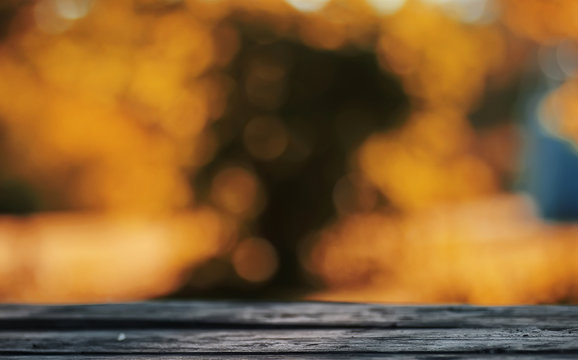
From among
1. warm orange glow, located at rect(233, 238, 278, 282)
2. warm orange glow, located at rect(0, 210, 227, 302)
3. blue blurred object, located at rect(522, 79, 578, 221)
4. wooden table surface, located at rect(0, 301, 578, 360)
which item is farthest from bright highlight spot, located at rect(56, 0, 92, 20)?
blue blurred object, located at rect(522, 79, 578, 221)

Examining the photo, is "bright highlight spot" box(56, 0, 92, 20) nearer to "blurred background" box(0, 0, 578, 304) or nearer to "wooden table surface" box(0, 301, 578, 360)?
"blurred background" box(0, 0, 578, 304)

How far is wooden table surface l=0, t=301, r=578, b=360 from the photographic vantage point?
1.06 metres

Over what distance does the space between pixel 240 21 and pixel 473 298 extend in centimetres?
272

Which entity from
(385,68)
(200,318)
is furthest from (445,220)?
(200,318)

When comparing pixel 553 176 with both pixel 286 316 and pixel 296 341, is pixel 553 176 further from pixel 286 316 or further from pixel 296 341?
pixel 296 341

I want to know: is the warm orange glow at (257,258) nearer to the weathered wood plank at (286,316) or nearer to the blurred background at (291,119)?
the blurred background at (291,119)

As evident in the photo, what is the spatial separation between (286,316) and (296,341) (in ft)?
0.65

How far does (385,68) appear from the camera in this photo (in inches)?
211

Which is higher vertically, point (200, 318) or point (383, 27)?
point (383, 27)

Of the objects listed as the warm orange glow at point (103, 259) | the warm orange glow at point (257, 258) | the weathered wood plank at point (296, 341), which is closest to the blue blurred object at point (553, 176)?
the warm orange glow at point (103, 259)

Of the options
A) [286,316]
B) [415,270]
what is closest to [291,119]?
[415,270]

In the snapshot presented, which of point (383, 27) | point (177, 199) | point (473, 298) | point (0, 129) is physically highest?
point (383, 27)

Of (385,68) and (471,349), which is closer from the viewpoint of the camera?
(471,349)

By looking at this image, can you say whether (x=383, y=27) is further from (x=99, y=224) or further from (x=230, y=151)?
(x=99, y=224)
